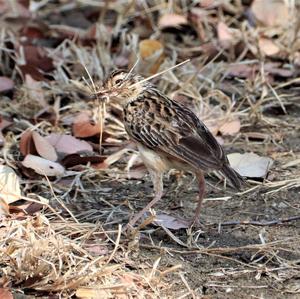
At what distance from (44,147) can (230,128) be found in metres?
1.41

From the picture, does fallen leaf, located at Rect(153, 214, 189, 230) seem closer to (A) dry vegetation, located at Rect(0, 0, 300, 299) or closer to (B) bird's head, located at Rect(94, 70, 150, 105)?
(A) dry vegetation, located at Rect(0, 0, 300, 299)

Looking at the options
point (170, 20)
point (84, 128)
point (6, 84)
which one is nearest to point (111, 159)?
point (84, 128)

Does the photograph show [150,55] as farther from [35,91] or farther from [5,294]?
[5,294]

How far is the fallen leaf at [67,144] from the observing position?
5.94 metres

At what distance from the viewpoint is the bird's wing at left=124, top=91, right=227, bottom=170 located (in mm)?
4973

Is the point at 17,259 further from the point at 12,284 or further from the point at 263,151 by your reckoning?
the point at 263,151

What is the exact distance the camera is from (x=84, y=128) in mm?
6250

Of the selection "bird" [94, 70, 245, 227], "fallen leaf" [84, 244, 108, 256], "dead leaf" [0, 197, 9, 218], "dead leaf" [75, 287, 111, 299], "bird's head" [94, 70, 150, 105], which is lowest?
"fallen leaf" [84, 244, 108, 256]

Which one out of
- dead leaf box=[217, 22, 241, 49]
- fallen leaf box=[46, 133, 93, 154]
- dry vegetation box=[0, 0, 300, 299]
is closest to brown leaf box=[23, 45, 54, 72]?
dry vegetation box=[0, 0, 300, 299]

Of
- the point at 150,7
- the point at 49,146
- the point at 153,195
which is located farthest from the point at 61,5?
the point at 153,195

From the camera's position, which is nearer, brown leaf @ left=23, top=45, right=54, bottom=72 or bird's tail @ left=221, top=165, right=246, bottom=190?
bird's tail @ left=221, top=165, right=246, bottom=190

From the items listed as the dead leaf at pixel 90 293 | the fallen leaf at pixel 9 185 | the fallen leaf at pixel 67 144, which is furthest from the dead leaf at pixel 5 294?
the fallen leaf at pixel 67 144

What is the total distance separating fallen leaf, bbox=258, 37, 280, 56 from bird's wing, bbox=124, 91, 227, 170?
2375mm

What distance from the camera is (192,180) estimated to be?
577 cm
